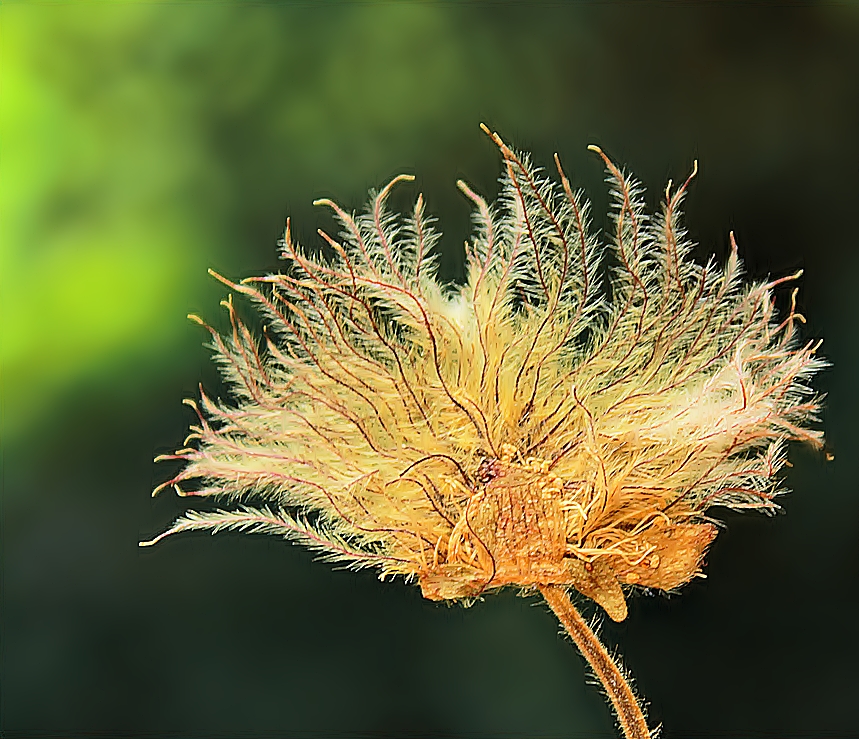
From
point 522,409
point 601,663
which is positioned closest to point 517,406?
point 522,409

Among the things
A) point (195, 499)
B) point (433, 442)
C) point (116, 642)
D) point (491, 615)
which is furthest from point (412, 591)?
point (433, 442)

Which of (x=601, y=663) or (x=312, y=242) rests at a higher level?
(x=312, y=242)

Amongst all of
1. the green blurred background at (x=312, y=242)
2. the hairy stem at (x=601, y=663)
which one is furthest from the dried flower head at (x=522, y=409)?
the green blurred background at (x=312, y=242)

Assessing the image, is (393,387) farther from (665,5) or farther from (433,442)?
(665,5)

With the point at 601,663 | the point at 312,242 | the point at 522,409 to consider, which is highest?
the point at 312,242

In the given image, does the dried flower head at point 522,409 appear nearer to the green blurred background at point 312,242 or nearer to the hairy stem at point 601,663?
the hairy stem at point 601,663

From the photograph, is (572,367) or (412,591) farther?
(412,591)

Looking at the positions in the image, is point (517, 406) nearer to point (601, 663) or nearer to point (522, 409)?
point (522, 409)

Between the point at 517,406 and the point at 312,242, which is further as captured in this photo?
the point at 312,242
